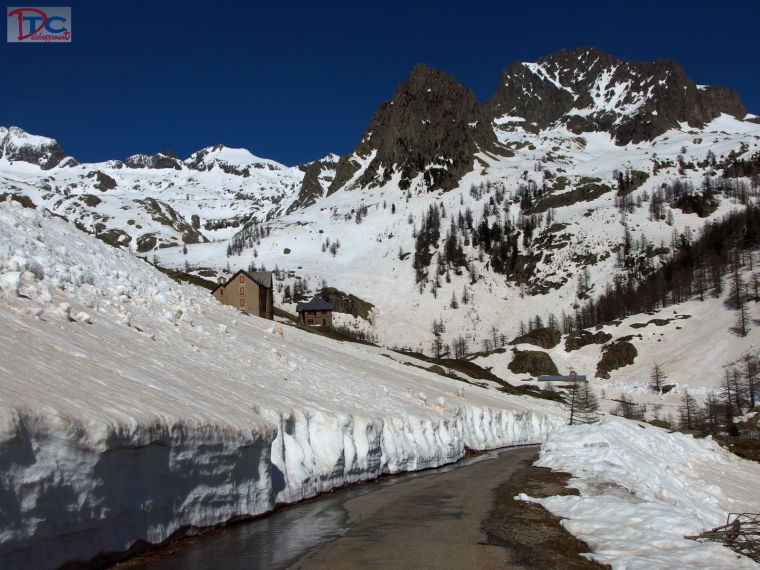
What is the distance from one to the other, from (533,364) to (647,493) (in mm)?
110445

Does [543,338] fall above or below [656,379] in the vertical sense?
above

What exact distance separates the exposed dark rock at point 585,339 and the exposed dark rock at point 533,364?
34.5 feet

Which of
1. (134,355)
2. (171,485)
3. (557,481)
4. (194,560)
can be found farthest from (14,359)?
(557,481)

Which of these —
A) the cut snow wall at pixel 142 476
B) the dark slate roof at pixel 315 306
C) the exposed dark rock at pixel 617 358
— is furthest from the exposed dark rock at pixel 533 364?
the cut snow wall at pixel 142 476

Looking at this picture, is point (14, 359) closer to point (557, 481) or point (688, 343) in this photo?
point (557, 481)

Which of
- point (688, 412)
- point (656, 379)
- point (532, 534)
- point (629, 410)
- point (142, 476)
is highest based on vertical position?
Result: point (142, 476)

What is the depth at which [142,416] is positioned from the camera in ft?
31.6

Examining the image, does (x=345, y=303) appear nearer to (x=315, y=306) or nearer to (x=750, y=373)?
(x=315, y=306)

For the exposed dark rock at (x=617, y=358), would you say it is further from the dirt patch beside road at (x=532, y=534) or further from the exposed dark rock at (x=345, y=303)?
the dirt patch beside road at (x=532, y=534)

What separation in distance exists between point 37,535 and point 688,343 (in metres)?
131

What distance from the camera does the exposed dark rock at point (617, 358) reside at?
124 metres

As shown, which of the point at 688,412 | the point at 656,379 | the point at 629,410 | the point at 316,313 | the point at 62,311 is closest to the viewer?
the point at 62,311

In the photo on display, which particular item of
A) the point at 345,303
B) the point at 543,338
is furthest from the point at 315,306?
the point at 345,303

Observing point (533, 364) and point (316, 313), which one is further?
point (533, 364)
